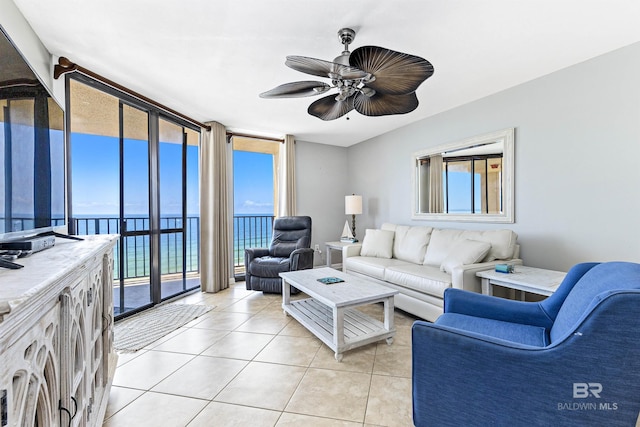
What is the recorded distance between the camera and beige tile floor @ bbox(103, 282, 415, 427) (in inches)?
61.6

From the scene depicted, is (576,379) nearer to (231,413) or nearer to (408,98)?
(231,413)

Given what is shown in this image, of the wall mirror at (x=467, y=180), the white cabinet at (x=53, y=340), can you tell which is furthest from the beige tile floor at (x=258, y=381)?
the wall mirror at (x=467, y=180)

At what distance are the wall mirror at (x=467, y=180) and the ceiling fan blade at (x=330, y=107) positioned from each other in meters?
1.91

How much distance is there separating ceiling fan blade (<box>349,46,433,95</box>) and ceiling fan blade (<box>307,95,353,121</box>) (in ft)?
1.09

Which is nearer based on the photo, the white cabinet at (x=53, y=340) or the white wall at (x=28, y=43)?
the white cabinet at (x=53, y=340)

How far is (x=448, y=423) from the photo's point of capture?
1.17m

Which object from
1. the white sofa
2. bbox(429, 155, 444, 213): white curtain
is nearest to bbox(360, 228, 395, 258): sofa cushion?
the white sofa

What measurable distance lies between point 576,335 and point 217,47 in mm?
2685

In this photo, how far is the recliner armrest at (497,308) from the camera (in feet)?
5.37

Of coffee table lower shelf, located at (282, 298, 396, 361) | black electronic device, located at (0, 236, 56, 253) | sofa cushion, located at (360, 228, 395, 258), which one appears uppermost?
black electronic device, located at (0, 236, 56, 253)

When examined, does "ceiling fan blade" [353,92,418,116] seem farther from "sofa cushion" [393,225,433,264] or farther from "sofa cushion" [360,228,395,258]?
"sofa cushion" [360,228,395,258]

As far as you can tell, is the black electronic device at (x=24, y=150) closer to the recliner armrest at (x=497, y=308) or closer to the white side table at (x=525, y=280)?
the recliner armrest at (x=497, y=308)

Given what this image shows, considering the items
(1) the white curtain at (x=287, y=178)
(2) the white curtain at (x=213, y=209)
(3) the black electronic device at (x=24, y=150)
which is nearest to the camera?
(3) the black electronic device at (x=24, y=150)

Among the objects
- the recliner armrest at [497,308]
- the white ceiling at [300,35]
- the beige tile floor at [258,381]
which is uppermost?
the white ceiling at [300,35]
